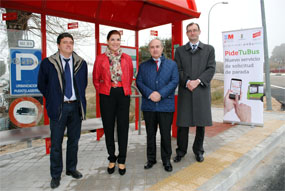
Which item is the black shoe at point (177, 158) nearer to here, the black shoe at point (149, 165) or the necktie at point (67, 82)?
the black shoe at point (149, 165)

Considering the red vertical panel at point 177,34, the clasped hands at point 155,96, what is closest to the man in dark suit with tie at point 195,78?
the clasped hands at point 155,96

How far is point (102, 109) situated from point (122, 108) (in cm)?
25

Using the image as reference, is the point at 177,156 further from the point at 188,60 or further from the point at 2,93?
the point at 2,93

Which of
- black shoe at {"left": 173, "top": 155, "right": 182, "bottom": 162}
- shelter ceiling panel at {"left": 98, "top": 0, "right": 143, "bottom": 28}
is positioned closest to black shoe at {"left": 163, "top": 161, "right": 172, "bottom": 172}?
black shoe at {"left": 173, "top": 155, "right": 182, "bottom": 162}

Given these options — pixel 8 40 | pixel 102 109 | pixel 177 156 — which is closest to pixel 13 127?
pixel 8 40

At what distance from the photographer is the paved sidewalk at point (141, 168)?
8.17 ft

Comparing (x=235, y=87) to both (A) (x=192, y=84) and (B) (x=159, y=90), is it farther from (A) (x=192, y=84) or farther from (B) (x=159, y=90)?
(B) (x=159, y=90)

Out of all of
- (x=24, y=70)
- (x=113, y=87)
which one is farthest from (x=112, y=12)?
(x=113, y=87)

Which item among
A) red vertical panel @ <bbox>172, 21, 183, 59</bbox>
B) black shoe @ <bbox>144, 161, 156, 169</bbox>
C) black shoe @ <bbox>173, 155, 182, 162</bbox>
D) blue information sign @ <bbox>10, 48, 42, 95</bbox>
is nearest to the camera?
black shoe @ <bbox>144, 161, 156, 169</bbox>

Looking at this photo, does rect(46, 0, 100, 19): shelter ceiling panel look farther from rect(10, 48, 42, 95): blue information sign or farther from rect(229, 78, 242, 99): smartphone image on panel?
rect(229, 78, 242, 99): smartphone image on panel

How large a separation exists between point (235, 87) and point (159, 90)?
3.48 meters

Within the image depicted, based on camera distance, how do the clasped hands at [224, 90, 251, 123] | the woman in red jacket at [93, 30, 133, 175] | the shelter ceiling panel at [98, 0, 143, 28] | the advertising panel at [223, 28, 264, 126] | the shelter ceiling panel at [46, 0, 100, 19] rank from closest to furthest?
the woman in red jacket at [93, 30, 133, 175], the shelter ceiling panel at [46, 0, 100, 19], the shelter ceiling panel at [98, 0, 143, 28], the advertising panel at [223, 28, 264, 126], the clasped hands at [224, 90, 251, 123]

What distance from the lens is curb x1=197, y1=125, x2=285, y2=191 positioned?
2482 millimetres

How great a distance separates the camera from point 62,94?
8.05ft
